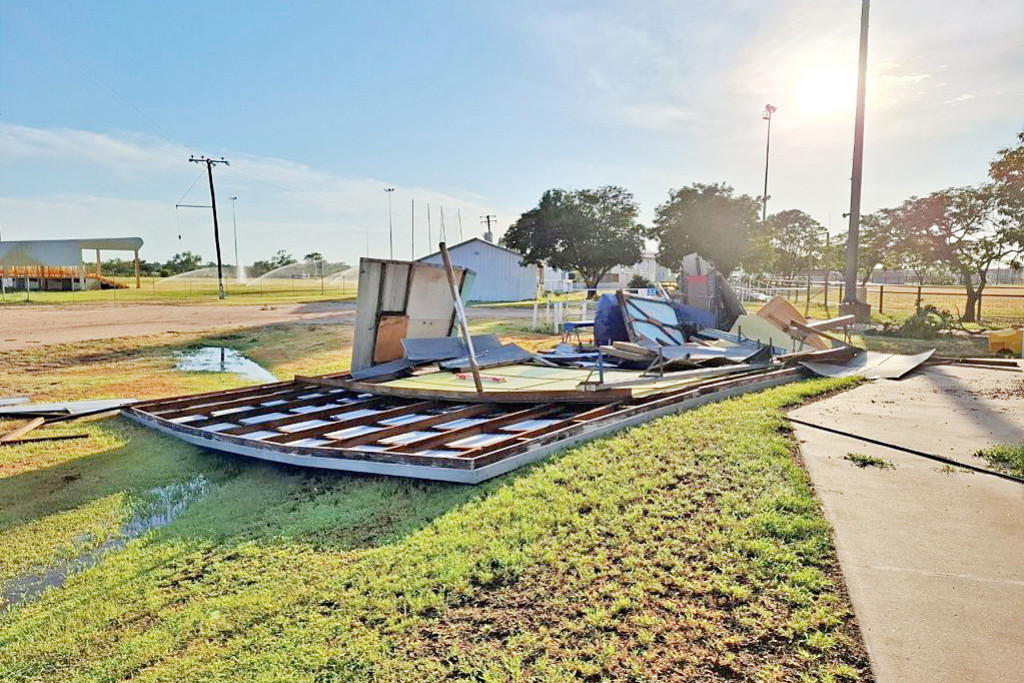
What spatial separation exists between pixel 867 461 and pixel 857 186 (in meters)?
12.9

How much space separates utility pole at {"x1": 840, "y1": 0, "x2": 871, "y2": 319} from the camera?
14.5 m

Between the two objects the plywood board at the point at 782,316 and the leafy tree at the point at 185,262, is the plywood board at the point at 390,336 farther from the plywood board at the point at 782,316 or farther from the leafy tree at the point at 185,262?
the leafy tree at the point at 185,262

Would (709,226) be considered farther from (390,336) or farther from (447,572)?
(447,572)

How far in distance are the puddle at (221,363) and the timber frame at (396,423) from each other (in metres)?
3.02

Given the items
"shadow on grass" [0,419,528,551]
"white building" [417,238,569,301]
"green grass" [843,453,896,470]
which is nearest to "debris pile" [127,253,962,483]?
"shadow on grass" [0,419,528,551]

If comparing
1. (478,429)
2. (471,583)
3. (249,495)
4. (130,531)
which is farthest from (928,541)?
(130,531)

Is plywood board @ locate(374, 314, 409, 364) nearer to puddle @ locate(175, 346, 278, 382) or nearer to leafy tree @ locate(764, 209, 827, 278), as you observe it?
puddle @ locate(175, 346, 278, 382)

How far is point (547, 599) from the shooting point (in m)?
2.74

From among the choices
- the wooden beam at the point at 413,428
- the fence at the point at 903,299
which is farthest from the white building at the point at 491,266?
the wooden beam at the point at 413,428

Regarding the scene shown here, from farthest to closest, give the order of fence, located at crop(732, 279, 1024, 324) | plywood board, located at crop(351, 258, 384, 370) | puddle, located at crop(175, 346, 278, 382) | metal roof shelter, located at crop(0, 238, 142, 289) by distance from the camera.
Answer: metal roof shelter, located at crop(0, 238, 142, 289), fence, located at crop(732, 279, 1024, 324), puddle, located at crop(175, 346, 278, 382), plywood board, located at crop(351, 258, 384, 370)

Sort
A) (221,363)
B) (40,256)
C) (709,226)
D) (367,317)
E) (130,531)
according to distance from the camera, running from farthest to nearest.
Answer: (40,256)
(709,226)
(221,363)
(367,317)
(130,531)

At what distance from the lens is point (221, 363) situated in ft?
37.8

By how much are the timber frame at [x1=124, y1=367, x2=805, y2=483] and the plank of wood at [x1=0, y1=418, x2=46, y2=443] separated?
80cm

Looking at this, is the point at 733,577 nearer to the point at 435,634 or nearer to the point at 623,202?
the point at 435,634
